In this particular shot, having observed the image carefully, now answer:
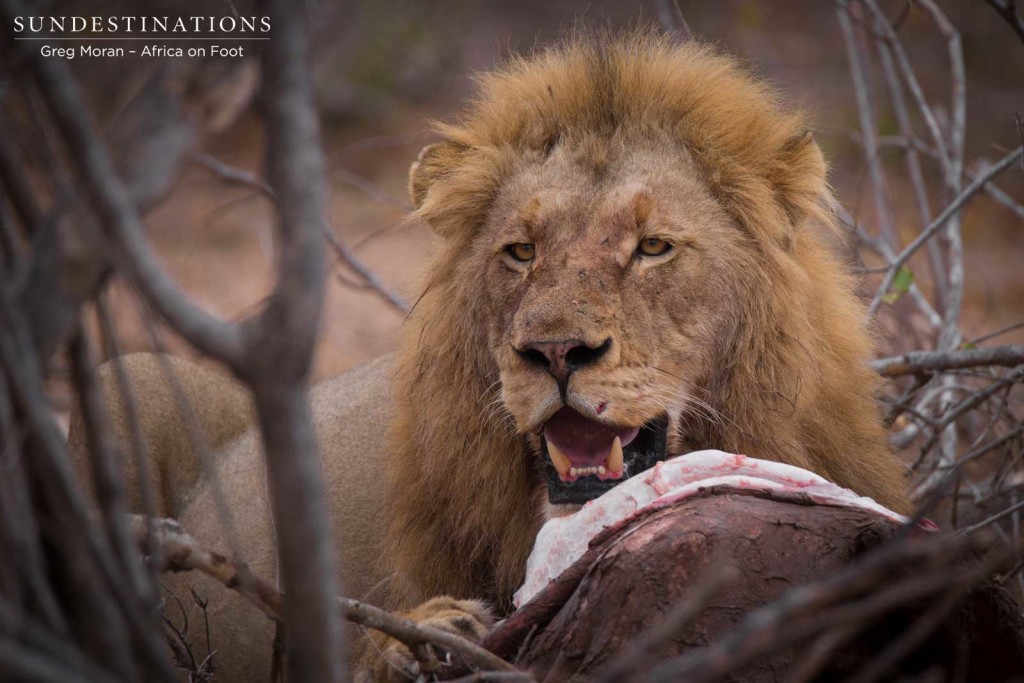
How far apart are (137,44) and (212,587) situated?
2459mm

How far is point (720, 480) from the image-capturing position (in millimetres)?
2719

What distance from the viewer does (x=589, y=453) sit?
3141 millimetres

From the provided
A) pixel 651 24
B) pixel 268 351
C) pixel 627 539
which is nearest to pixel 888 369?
pixel 651 24

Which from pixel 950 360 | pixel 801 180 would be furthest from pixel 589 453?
pixel 950 360

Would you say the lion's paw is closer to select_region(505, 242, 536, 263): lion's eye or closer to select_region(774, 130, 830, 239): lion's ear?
select_region(505, 242, 536, 263): lion's eye

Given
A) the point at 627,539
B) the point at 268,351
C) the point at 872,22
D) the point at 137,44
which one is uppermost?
the point at 872,22

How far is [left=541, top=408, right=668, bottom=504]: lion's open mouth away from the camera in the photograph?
3104 mm

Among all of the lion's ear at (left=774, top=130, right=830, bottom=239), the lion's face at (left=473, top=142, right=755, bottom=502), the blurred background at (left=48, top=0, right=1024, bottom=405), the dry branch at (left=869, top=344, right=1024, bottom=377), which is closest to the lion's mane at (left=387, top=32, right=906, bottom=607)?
the lion's ear at (left=774, top=130, right=830, bottom=239)

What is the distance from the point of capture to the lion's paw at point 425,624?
2821mm

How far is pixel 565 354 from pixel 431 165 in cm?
109

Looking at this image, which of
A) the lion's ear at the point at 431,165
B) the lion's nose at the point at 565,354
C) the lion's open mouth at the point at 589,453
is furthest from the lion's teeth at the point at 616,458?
the lion's ear at the point at 431,165

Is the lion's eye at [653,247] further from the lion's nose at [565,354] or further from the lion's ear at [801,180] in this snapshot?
the lion's ear at [801,180]

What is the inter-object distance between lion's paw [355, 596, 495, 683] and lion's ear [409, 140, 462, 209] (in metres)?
1.40

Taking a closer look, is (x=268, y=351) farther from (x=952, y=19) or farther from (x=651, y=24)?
(x=952, y=19)
